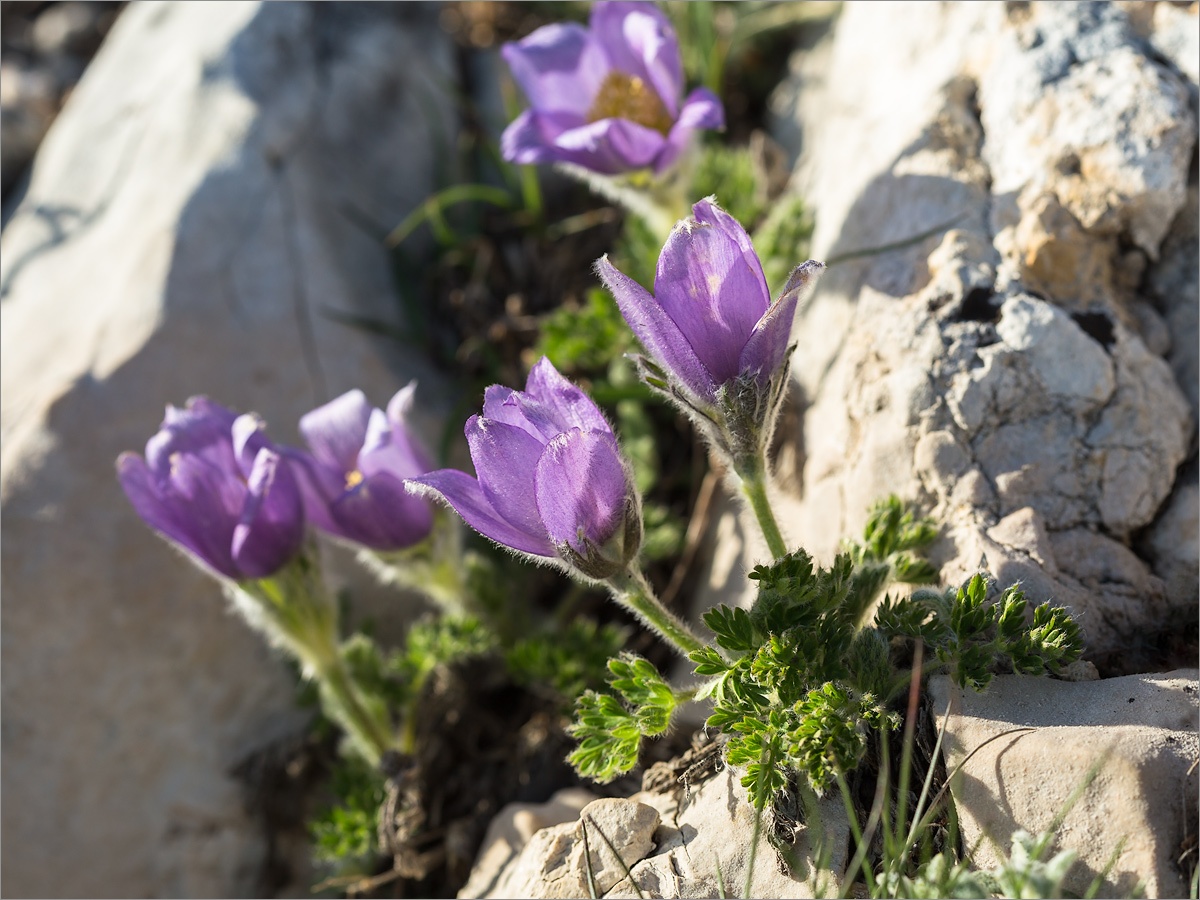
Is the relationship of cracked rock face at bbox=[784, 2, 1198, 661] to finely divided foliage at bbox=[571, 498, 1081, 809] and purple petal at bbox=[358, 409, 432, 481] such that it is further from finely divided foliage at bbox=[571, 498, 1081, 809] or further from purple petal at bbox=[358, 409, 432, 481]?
purple petal at bbox=[358, 409, 432, 481]

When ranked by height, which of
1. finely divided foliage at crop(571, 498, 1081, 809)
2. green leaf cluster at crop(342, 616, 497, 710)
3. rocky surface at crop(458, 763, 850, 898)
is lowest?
green leaf cluster at crop(342, 616, 497, 710)

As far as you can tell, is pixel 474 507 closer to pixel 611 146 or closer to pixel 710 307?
pixel 710 307

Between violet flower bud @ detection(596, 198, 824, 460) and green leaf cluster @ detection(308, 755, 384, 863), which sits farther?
green leaf cluster @ detection(308, 755, 384, 863)

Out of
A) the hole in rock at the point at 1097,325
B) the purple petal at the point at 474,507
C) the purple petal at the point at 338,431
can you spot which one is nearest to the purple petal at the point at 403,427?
the purple petal at the point at 338,431

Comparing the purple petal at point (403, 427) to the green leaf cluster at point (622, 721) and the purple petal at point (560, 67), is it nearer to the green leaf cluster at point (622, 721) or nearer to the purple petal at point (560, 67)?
the green leaf cluster at point (622, 721)

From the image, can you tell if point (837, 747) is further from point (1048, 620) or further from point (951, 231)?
point (951, 231)

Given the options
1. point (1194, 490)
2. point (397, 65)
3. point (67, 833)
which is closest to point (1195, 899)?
point (1194, 490)

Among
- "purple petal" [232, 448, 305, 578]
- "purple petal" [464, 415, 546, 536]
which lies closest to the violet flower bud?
"purple petal" [464, 415, 546, 536]
